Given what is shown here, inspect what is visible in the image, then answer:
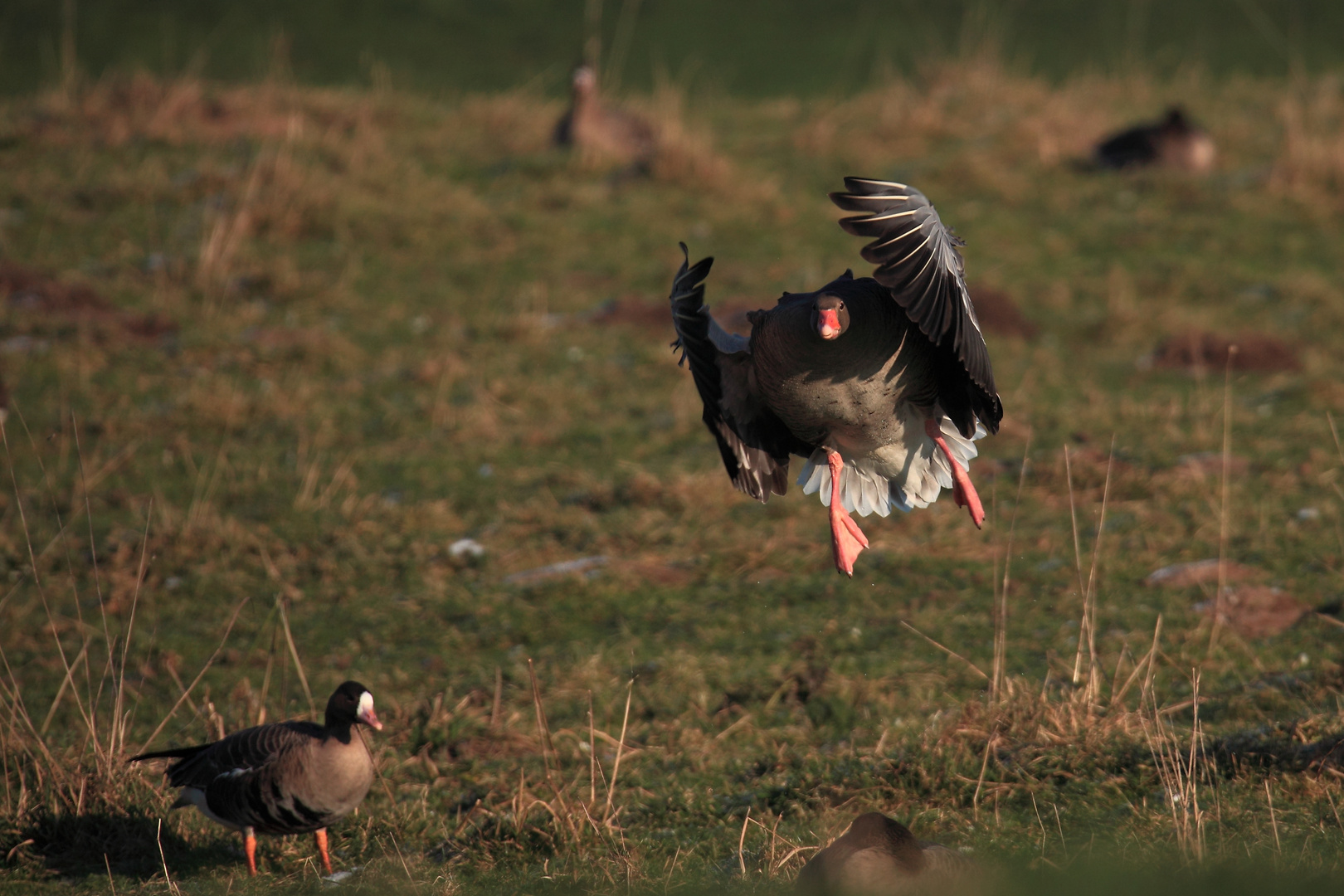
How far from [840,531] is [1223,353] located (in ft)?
22.6

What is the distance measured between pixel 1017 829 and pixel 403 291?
30.6 ft

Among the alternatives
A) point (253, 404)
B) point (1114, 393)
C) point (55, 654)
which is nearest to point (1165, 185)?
point (1114, 393)

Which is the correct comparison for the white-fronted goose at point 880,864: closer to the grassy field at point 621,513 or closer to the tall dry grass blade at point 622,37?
the grassy field at point 621,513

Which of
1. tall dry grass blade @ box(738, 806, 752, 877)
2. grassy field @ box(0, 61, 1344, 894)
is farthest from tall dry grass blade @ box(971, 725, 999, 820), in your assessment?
tall dry grass blade @ box(738, 806, 752, 877)

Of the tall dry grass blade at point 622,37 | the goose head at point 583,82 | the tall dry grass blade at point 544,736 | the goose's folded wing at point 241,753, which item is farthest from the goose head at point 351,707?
the tall dry grass blade at point 622,37

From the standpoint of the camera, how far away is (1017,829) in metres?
5.22

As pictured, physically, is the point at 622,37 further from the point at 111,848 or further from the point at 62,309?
the point at 111,848

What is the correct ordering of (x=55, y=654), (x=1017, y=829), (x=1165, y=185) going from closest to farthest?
(x=1017, y=829) → (x=55, y=654) → (x=1165, y=185)

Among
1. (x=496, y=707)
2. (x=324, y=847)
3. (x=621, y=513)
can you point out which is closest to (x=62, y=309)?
(x=621, y=513)

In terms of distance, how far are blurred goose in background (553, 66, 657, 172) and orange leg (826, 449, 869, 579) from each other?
1016 cm

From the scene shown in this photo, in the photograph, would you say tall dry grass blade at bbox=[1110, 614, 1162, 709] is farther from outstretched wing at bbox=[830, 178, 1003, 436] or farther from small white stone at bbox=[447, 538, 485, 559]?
small white stone at bbox=[447, 538, 485, 559]

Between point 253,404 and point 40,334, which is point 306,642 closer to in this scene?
point 253,404

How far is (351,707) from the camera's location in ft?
18.1

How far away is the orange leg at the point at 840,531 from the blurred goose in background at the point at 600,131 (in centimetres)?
1016
